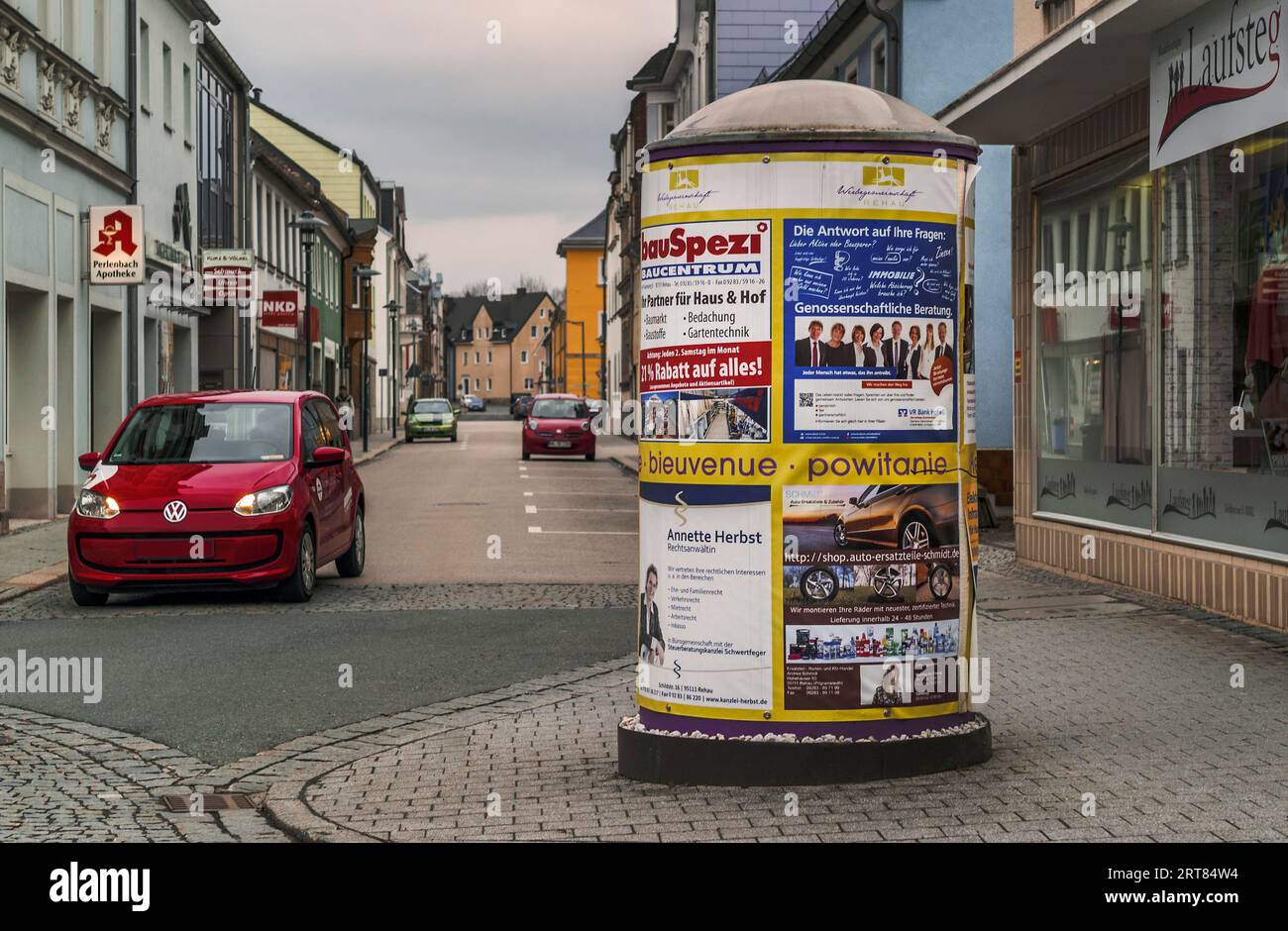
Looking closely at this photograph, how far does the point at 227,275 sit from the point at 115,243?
→ 8386 millimetres

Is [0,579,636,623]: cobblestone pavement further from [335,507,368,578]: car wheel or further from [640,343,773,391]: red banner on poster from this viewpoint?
[640,343,773,391]: red banner on poster

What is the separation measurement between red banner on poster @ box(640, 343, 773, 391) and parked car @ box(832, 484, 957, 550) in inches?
24.2

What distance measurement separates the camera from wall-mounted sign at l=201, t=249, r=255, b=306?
103 feet

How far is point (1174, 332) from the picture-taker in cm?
1334

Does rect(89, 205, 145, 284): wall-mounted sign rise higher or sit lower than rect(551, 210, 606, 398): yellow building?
lower

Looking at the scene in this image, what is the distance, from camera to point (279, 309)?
36.0 m

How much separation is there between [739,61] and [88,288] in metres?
22.5

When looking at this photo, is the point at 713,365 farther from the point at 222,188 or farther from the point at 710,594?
the point at 222,188

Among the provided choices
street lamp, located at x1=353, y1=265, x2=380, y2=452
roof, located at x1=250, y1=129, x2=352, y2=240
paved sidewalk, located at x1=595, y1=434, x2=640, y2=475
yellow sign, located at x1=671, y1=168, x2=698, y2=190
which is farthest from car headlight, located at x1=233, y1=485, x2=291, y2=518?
street lamp, located at x1=353, y1=265, x2=380, y2=452

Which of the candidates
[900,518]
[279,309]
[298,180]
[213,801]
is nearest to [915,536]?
[900,518]

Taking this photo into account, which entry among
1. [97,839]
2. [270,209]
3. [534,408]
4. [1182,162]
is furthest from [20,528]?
[270,209]

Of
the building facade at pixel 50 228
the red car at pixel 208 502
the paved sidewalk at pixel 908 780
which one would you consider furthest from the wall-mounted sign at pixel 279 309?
the paved sidewalk at pixel 908 780

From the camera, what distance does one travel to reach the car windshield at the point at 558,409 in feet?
152
